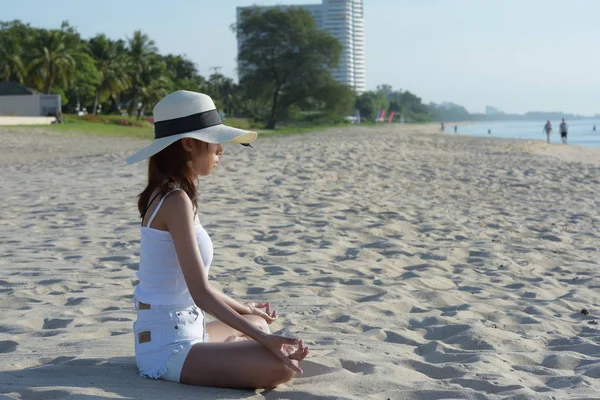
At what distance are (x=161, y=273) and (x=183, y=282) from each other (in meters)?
0.09

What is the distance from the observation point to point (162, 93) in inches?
2314

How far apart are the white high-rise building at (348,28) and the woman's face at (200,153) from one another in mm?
147291

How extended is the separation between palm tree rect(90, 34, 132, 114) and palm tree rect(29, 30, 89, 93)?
16.3 ft

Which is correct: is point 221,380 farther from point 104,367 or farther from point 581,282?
point 581,282

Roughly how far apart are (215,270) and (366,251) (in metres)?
1.29

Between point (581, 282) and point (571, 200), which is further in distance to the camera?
point (571, 200)

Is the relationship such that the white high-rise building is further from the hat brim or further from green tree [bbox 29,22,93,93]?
the hat brim

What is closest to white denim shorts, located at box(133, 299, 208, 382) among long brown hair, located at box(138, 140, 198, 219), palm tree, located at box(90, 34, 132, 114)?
long brown hair, located at box(138, 140, 198, 219)

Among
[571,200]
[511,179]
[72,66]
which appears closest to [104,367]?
[571,200]

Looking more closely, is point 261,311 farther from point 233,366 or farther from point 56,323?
point 56,323

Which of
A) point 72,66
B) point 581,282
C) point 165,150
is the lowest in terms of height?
point 581,282

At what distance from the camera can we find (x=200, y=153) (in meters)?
2.79

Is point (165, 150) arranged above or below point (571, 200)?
above

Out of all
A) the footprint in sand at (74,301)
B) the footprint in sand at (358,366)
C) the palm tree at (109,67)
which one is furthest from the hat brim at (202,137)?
the palm tree at (109,67)
